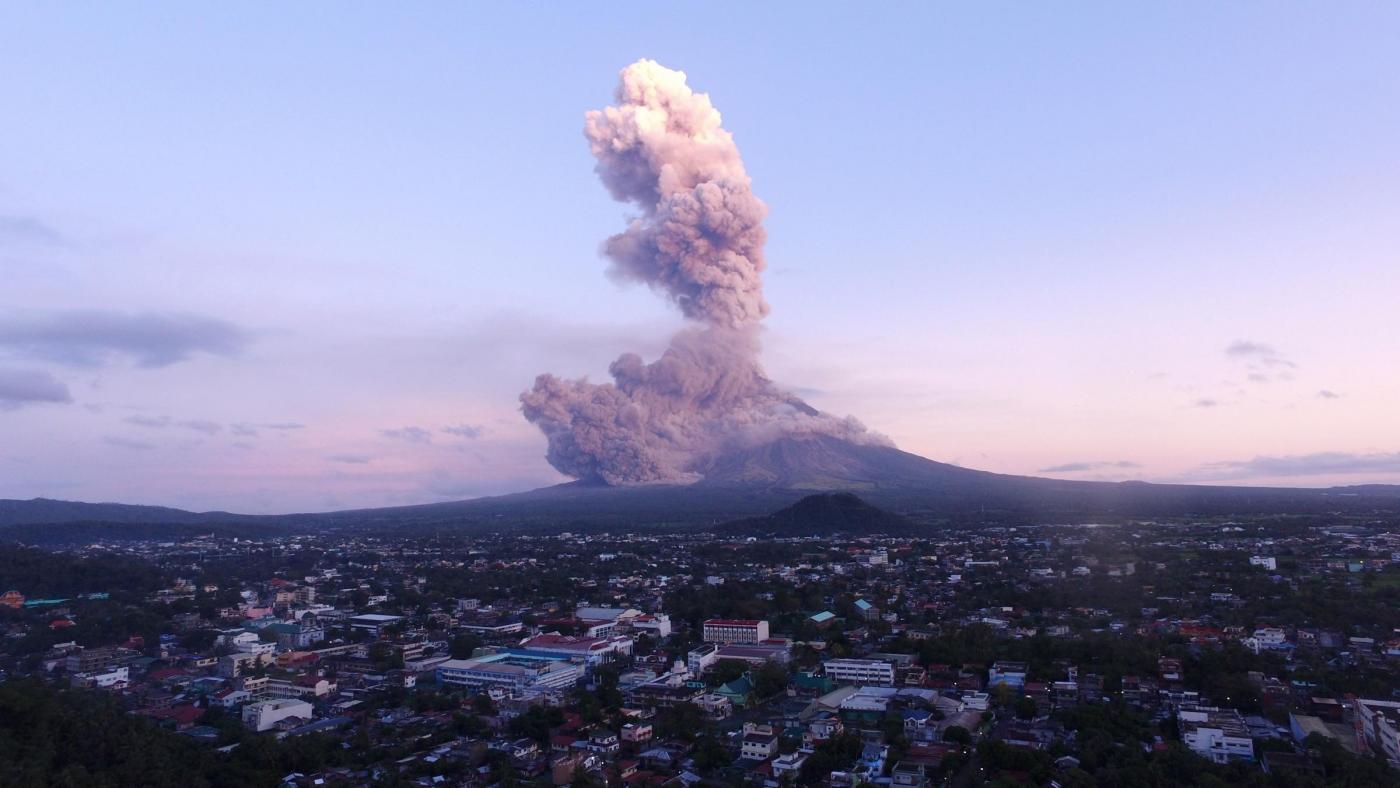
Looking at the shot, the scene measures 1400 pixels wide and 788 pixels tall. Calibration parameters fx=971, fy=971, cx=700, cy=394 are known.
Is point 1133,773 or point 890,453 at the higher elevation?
point 890,453

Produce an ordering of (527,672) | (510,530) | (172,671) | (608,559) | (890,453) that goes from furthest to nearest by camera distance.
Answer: (890,453), (510,530), (608,559), (172,671), (527,672)

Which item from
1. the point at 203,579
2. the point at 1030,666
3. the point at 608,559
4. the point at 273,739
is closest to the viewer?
the point at 273,739

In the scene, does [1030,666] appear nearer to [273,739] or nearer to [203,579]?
[273,739]

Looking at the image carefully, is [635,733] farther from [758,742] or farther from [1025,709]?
[1025,709]

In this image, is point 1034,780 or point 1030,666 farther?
point 1030,666

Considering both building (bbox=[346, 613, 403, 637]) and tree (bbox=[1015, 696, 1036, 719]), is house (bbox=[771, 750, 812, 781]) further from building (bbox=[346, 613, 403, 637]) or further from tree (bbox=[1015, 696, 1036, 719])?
building (bbox=[346, 613, 403, 637])

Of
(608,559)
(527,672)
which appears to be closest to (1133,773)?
(527,672)
